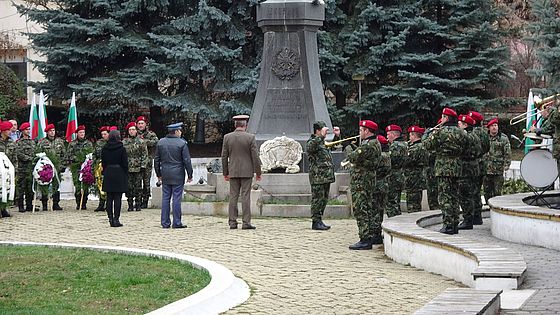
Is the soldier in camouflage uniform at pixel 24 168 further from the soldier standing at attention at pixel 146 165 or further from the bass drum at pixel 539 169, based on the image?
the bass drum at pixel 539 169

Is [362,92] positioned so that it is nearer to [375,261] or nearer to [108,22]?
[108,22]

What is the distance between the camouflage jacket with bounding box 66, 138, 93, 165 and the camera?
2408 cm

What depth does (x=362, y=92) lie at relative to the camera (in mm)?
35188

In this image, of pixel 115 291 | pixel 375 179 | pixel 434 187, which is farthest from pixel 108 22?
pixel 115 291

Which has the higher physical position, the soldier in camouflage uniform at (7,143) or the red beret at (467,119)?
the red beret at (467,119)

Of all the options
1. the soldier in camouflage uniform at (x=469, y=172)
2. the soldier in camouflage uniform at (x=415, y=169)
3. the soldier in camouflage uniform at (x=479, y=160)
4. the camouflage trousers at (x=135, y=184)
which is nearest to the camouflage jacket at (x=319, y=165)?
the soldier in camouflage uniform at (x=415, y=169)

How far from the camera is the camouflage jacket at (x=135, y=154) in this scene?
23.2 metres

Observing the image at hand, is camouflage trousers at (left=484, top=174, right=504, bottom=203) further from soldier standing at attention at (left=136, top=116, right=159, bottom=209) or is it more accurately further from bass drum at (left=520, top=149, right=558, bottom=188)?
soldier standing at attention at (left=136, top=116, right=159, bottom=209)

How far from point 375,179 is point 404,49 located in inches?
746

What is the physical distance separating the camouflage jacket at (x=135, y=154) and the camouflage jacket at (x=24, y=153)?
189 centimetres

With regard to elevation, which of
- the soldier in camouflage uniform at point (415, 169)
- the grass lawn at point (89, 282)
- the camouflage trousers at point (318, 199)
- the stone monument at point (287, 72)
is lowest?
the grass lawn at point (89, 282)

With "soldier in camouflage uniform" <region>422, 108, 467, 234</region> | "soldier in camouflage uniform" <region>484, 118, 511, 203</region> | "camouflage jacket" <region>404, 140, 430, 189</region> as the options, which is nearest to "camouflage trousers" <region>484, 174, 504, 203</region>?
"soldier in camouflage uniform" <region>484, 118, 511, 203</region>

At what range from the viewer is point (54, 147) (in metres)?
24.2

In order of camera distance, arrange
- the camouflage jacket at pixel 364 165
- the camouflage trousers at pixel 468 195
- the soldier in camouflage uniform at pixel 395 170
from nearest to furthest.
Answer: the camouflage jacket at pixel 364 165, the camouflage trousers at pixel 468 195, the soldier in camouflage uniform at pixel 395 170
